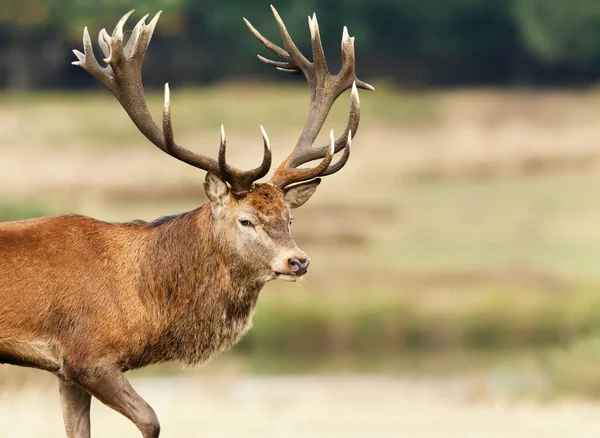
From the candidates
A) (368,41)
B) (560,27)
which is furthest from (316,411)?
(368,41)

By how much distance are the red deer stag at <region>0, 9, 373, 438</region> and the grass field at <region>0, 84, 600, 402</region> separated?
1008cm

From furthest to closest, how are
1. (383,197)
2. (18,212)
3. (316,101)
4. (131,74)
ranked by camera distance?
1. (383,197)
2. (18,212)
3. (316,101)
4. (131,74)

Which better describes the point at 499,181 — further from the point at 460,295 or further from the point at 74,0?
the point at 74,0

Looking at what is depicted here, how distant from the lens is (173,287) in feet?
29.9

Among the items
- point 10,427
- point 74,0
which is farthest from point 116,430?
point 74,0

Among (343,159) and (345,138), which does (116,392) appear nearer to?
(343,159)

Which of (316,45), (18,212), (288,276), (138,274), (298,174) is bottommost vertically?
(288,276)

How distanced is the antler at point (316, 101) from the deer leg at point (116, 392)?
1.58 m

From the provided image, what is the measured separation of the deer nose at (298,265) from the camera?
874 centimetres

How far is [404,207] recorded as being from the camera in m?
32.8

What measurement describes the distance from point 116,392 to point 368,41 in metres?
42.1

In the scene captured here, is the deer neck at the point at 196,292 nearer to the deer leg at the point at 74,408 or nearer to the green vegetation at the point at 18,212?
the deer leg at the point at 74,408

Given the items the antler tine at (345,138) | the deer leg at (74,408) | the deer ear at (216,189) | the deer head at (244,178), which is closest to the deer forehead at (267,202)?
the deer head at (244,178)

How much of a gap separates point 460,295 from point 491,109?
17.7m
